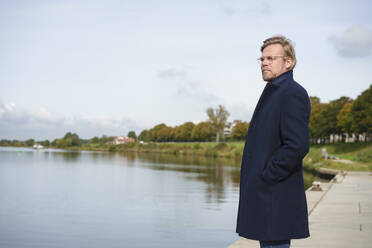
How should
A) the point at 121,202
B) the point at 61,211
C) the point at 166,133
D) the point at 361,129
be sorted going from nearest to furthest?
the point at 61,211, the point at 121,202, the point at 361,129, the point at 166,133

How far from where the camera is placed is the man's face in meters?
2.85

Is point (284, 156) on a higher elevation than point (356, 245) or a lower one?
higher

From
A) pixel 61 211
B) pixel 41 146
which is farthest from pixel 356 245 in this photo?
pixel 41 146

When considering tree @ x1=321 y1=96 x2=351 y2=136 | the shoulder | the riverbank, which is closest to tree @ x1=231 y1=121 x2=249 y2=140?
the riverbank

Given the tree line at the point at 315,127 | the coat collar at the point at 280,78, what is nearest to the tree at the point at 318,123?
the tree line at the point at 315,127

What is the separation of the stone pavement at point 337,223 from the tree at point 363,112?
38873mm

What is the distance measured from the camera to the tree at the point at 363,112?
48.7 metres

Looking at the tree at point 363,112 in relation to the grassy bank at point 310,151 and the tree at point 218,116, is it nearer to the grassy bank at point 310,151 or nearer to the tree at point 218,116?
the grassy bank at point 310,151

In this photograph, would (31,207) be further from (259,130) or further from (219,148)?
(219,148)

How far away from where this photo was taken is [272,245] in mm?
2715

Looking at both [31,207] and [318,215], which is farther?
[31,207]

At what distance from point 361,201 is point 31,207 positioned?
1057 cm

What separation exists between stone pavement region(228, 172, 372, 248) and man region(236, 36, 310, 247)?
3742 millimetres

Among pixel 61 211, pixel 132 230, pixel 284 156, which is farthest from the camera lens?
pixel 61 211
